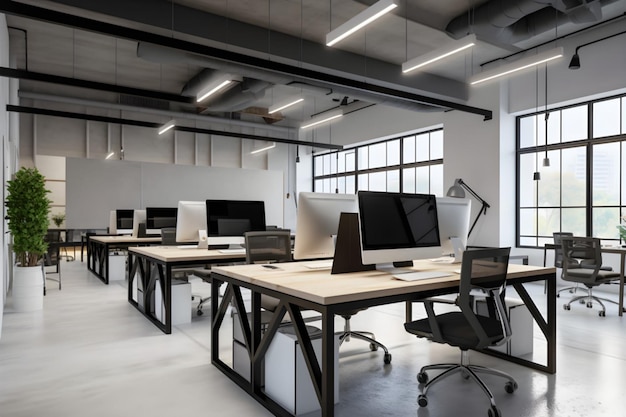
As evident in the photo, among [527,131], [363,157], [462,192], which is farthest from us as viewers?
[363,157]

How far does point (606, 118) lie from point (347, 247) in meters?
6.33

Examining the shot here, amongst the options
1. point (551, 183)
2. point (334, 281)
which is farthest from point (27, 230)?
point (551, 183)

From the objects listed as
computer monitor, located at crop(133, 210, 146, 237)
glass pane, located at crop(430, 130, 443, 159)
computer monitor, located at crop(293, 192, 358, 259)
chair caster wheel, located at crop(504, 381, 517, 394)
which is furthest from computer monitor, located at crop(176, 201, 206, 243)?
glass pane, located at crop(430, 130, 443, 159)

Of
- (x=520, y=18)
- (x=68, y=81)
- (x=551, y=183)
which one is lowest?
(x=551, y=183)

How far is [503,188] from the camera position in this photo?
8016mm

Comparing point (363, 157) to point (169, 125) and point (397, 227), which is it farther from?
point (397, 227)

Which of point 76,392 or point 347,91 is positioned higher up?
point 347,91

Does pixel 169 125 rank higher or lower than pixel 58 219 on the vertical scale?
higher

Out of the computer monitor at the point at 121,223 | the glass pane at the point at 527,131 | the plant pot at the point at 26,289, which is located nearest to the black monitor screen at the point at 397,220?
the plant pot at the point at 26,289

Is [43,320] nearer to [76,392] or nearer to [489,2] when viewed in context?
[76,392]

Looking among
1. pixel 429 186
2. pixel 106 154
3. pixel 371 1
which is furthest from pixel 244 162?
pixel 371 1

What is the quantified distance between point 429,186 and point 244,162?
647 centimetres

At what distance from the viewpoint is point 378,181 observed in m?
11.8

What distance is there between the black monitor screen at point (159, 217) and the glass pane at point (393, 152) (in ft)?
20.0
